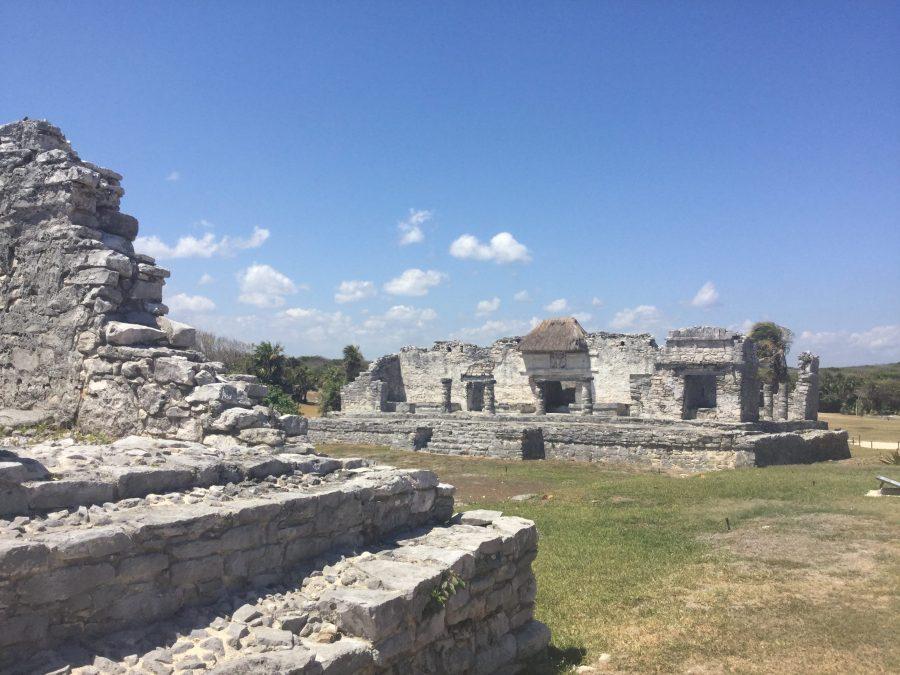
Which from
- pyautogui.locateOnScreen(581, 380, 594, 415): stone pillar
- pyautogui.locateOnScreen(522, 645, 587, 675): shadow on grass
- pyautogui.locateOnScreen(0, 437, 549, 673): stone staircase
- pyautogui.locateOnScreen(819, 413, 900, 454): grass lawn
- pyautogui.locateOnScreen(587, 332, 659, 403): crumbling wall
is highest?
pyautogui.locateOnScreen(587, 332, 659, 403): crumbling wall

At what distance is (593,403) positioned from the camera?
92.8ft

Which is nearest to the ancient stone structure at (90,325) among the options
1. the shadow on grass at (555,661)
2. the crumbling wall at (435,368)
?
the shadow on grass at (555,661)

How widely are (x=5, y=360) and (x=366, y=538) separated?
4393mm

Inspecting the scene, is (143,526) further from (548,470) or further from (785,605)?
(548,470)

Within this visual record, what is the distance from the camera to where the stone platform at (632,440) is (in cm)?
1744

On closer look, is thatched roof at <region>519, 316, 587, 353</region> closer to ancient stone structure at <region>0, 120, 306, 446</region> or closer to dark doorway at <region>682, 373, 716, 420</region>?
dark doorway at <region>682, 373, 716, 420</region>

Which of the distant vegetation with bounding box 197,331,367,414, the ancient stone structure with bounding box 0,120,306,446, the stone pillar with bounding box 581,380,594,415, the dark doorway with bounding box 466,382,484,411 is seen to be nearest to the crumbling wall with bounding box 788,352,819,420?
the stone pillar with bounding box 581,380,594,415

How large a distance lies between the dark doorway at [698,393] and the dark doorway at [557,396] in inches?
270

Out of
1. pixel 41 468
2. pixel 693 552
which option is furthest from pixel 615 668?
pixel 41 468

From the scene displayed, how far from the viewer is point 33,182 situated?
6.59m

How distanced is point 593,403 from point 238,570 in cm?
2538

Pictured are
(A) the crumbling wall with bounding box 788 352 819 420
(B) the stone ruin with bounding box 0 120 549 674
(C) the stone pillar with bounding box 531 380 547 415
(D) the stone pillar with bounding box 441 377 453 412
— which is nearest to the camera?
(B) the stone ruin with bounding box 0 120 549 674

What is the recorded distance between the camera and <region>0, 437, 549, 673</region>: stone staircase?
320 cm

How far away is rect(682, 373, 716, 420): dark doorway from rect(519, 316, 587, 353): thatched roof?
18.4 feet
